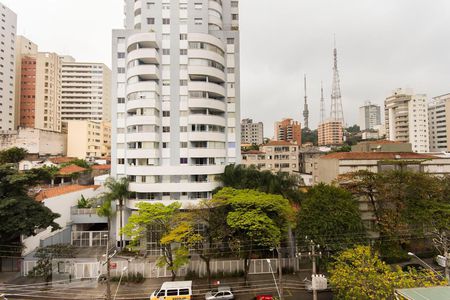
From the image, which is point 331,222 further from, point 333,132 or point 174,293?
point 333,132

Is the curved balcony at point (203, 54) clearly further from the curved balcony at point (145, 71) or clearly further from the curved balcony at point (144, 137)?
the curved balcony at point (144, 137)

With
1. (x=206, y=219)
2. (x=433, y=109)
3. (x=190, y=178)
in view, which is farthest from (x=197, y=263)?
(x=433, y=109)

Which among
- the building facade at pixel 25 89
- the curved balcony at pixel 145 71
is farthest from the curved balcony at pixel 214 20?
the building facade at pixel 25 89

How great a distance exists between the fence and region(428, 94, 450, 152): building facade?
337 ft

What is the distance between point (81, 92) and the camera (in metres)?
120

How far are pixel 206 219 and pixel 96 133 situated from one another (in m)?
80.3

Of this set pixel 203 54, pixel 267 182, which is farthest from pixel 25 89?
pixel 267 182

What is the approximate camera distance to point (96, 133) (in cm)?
9444

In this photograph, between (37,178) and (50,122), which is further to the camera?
(50,122)

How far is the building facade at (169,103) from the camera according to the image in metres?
36.5

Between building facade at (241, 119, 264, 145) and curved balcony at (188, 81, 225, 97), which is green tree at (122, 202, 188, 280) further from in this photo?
building facade at (241, 119, 264, 145)

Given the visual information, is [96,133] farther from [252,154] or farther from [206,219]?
[206,219]

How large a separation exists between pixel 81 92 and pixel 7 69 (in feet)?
97.9

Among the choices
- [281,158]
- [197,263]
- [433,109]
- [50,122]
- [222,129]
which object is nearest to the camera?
[197,263]
